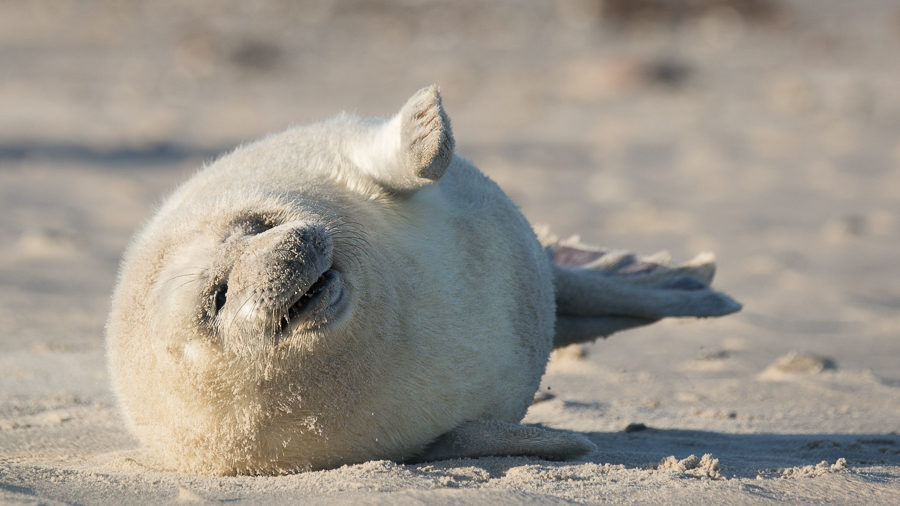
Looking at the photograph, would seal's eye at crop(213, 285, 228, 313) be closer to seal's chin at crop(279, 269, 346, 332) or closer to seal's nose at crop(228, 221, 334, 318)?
seal's nose at crop(228, 221, 334, 318)

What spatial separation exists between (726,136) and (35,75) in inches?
369

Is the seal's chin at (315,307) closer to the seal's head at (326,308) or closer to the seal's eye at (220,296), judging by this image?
the seal's head at (326,308)

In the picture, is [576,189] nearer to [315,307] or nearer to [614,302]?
[614,302]

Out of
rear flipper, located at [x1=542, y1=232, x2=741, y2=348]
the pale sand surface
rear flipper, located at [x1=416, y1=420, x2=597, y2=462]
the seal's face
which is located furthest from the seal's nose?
rear flipper, located at [x1=542, y1=232, x2=741, y2=348]

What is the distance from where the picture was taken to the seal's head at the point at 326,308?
2.39 meters

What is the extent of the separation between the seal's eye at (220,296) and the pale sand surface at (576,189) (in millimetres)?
469

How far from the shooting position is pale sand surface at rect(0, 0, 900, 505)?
8.80ft

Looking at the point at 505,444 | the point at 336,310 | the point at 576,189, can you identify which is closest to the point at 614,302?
the point at 505,444

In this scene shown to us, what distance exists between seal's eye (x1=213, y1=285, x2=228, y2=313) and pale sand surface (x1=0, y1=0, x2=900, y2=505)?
0.47 m

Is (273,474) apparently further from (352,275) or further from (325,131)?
(325,131)

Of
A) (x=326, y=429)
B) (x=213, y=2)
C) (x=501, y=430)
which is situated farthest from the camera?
(x=213, y=2)

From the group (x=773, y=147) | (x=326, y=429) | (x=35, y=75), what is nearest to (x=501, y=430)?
(x=326, y=429)

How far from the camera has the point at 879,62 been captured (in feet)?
49.6

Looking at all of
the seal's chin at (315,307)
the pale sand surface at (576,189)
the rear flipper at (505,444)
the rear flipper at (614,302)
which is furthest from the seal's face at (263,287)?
the rear flipper at (614,302)
